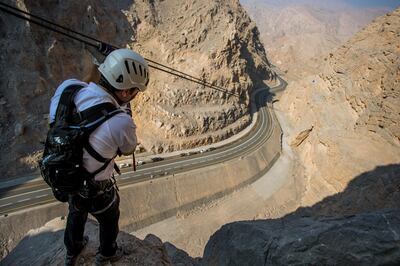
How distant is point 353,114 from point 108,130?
3672 cm

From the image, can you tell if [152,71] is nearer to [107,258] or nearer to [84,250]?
[84,250]

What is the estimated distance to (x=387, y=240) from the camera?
4.96 metres

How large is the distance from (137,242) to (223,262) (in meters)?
2.52

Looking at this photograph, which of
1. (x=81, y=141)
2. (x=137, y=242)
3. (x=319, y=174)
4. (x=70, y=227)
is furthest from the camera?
(x=319, y=174)

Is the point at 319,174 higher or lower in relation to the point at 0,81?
lower

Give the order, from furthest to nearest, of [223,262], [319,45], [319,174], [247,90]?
[319,45] < [247,90] < [319,174] < [223,262]

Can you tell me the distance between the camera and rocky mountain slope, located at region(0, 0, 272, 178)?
28.4m

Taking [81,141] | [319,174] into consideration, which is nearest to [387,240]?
[81,141]

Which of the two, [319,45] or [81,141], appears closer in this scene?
[81,141]

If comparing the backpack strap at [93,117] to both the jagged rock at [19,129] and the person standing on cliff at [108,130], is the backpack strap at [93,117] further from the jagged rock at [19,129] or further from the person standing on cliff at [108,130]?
the jagged rock at [19,129]

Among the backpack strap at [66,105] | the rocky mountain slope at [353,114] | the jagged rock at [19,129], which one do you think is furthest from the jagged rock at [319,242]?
the jagged rock at [19,129]

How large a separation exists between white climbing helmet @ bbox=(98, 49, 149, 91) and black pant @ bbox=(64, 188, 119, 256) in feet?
6.87

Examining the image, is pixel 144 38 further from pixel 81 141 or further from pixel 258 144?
pixel 81 141

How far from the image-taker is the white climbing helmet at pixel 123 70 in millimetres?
4547
